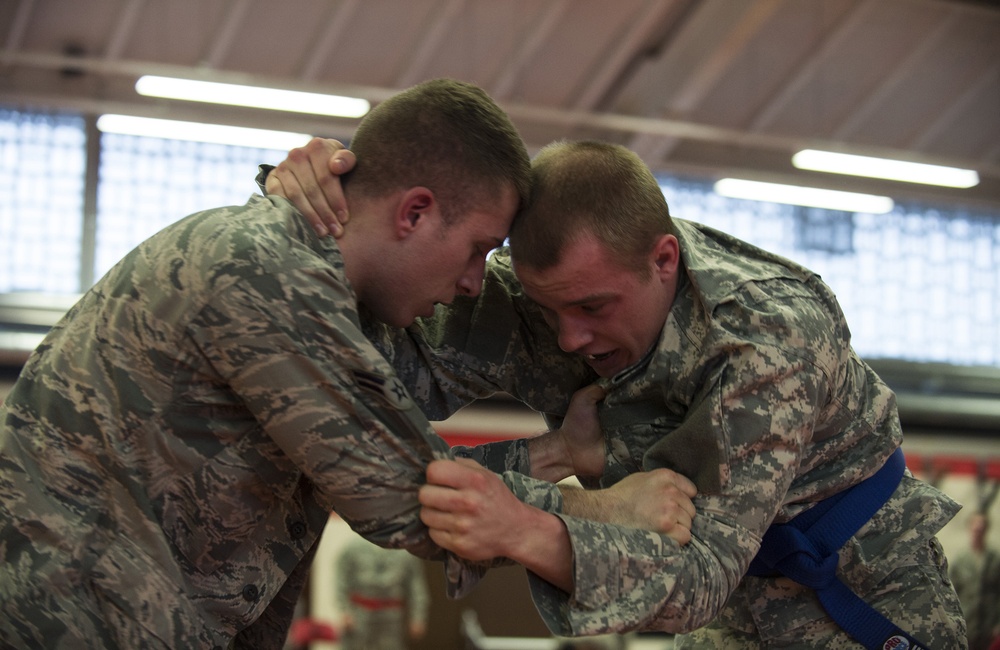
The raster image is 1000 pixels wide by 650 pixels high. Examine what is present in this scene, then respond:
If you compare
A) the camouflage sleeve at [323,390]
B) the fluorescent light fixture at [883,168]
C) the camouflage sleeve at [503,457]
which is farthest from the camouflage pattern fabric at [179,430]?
the fluorescent light fixture at [883,168]

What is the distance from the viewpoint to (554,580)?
86.0 inches

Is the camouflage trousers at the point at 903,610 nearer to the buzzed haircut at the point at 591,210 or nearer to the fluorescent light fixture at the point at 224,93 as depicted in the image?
the buzzed haircut at the point at 591,210

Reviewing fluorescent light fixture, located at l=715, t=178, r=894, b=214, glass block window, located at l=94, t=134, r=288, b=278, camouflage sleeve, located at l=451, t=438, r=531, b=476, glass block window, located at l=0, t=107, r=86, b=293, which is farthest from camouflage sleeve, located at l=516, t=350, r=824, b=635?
fluorescent light fixture, located at l=715, t=178, r=894, b=214

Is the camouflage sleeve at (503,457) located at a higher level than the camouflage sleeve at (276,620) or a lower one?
higher

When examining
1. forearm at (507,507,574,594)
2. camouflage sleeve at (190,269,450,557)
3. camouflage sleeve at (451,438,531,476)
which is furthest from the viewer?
camouflage sleeve at (451,438,531,476)

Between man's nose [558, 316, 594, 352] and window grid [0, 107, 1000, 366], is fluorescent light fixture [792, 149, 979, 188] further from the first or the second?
man's nose [558, 316, 594, 352]

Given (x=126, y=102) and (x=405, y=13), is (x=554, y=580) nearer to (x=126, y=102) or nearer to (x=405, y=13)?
(x=405, y=13)

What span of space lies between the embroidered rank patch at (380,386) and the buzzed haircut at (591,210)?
1.92ft

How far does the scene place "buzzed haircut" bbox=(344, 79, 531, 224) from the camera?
237cm

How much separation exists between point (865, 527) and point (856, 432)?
9.1 inches

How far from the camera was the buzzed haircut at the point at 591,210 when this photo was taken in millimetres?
2469

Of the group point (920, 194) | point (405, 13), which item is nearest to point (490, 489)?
point (405, 13)

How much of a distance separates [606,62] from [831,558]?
8.10 metres

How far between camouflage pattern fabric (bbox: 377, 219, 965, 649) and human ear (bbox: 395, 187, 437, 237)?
42cm
